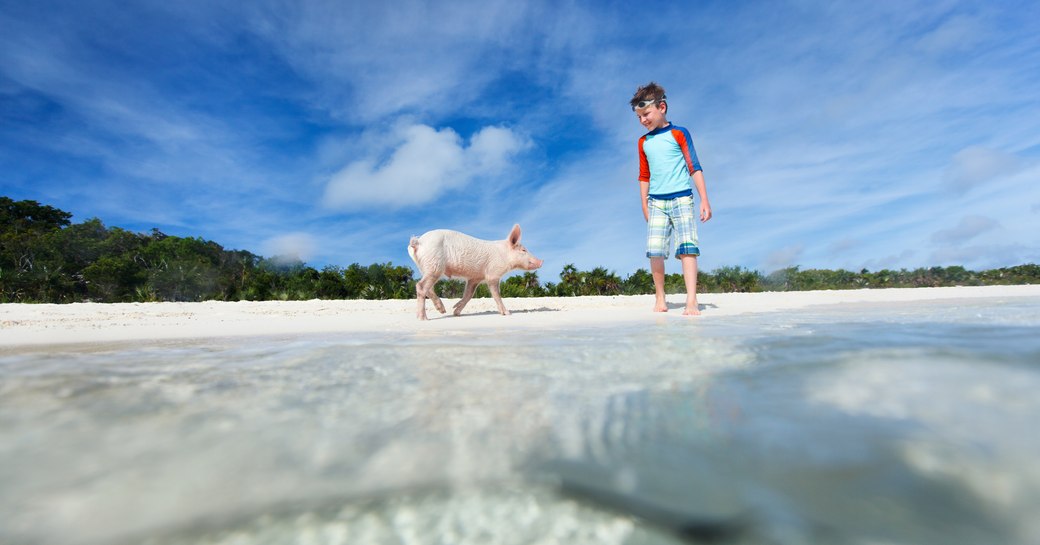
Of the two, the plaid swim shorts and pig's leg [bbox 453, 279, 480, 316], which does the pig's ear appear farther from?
the plaid swim shorts

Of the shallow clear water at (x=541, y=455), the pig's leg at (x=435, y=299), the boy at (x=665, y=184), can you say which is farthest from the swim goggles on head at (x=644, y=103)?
the shallow clear water at (x=541, y=455)

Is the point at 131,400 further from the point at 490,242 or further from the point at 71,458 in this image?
the point at 490,242

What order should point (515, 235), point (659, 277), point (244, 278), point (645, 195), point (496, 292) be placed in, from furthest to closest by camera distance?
1. point (244, 278)
2. point (515, 235)
3. point (496, 292)
4. point (645, 195)
5. point (659, 277)

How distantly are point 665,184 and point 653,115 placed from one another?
2.87 feet

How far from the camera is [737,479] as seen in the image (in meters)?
0.84

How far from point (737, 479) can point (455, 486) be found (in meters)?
0.46

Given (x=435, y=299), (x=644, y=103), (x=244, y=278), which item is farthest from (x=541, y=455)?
(x=244, y=278)

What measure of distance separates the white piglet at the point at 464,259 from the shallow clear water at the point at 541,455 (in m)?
5.07

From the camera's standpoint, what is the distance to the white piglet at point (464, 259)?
692cm

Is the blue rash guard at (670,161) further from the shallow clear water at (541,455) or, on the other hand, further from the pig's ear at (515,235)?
Answer: the shallow clear water at (541,455)

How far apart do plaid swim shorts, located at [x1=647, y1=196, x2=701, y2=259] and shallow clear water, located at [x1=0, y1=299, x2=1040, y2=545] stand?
4.37 meters

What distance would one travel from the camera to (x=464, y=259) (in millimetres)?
7332

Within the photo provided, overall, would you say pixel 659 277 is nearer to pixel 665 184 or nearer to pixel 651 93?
pixel 665 184

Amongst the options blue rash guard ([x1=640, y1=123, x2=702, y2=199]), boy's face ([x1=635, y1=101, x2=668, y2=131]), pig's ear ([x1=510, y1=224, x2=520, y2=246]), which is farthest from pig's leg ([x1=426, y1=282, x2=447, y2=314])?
boy's face ([x1=635, y1=101, x2=668, y2=131])
